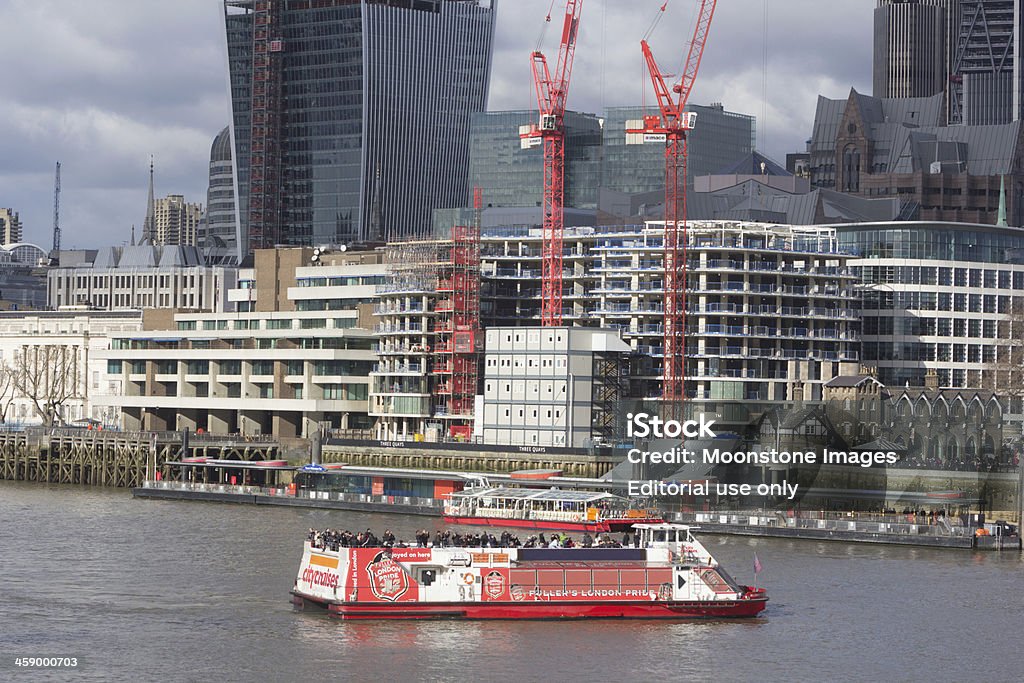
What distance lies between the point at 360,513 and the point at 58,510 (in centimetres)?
2488

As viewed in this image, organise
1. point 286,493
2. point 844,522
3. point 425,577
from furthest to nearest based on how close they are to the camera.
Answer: point 286,493, point 844,522, point 425,577

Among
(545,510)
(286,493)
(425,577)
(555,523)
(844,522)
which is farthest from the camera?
(286,493)

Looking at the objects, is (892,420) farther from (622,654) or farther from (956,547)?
(622,654)

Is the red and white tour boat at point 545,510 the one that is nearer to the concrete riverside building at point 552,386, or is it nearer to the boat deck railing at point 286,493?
the boat deck railing at point 286,493

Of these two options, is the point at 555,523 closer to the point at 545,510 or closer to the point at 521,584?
the point at 545,510

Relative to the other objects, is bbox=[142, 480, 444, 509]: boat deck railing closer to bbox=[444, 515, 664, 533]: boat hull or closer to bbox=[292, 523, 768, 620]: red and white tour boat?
bbox=[444, 515, 664, 533]: boat hull

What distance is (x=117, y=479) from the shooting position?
188 metres

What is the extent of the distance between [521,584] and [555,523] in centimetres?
4473

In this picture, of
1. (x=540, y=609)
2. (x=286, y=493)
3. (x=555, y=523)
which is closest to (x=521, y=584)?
(x=540, y=609)

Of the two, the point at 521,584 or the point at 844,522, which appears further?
the point at 844,522

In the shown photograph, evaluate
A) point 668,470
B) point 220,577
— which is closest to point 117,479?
point 668,470

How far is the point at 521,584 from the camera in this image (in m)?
98.0

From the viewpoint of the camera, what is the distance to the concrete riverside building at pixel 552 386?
178 m

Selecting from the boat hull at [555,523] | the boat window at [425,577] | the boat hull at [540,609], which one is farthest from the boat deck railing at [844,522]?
the boat window at [425,577]
